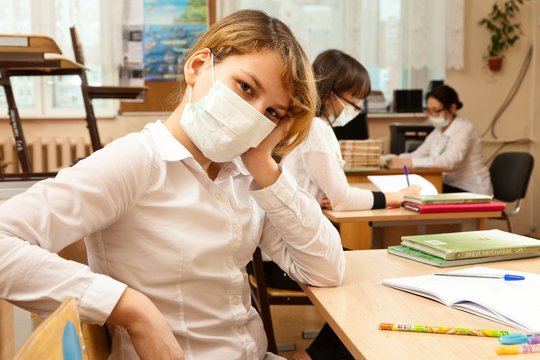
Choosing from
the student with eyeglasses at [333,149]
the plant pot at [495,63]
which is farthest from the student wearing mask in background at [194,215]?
the plant pot at [495,63]

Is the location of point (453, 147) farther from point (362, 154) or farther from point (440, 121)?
point (362, 154)

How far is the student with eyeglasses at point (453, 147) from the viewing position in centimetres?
473

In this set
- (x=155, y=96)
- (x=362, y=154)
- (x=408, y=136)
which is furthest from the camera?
(x=155, y=96)

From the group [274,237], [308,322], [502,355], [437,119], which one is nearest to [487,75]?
[437,119]

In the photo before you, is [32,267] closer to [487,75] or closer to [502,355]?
[502,355]

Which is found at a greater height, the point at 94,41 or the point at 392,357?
the point at 94,41

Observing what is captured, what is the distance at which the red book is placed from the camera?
235 centimetres

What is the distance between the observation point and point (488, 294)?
1135 mm

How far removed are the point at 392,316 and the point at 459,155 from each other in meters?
3.86

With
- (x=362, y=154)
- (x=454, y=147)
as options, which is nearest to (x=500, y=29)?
(x=454, y=147)

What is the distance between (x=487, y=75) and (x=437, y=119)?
1201mm

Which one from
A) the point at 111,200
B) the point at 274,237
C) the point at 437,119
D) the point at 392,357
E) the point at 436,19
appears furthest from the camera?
the point at 436,19

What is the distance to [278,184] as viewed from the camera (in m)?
1.24

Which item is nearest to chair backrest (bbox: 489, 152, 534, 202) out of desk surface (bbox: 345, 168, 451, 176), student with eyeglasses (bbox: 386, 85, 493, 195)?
student with eyeglasses (bbox: 386, 85, 493, 195)
